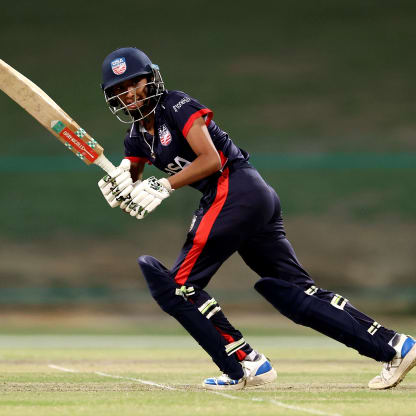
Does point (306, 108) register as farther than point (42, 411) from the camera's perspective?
Yes

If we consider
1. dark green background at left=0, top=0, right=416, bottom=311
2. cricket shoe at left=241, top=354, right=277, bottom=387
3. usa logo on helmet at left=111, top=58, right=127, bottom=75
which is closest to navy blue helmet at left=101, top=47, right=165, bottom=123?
usa logo on helmet at left=111, top=58, right=127, bottom=75

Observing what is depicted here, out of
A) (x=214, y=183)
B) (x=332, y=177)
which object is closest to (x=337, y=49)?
(x=332, y=177)

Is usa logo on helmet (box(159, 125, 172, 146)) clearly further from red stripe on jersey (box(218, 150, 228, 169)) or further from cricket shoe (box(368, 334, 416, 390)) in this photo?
cricket shoe (box(368, 334, 416, 390))

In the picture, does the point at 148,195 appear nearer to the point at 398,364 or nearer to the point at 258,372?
the point at 258,372

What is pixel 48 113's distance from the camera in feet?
20.7

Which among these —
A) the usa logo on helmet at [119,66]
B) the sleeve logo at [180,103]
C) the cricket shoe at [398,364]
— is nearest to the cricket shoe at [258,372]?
the cricket shoe at [398,364]

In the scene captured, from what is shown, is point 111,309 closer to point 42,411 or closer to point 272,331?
point 272,331

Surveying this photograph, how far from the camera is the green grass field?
5.27 m

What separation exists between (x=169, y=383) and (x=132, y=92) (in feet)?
6.23

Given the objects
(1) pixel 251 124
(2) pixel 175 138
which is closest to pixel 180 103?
(2) pixel 175 138

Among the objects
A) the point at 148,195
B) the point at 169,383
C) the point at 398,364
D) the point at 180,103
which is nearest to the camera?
the point at 148,195

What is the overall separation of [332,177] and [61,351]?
24.9ft

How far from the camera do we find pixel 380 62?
2384cm

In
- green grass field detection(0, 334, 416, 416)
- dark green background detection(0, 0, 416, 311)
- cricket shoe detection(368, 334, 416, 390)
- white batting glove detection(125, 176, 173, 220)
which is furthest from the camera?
dark green background detection(0, 0, 416, 311)
